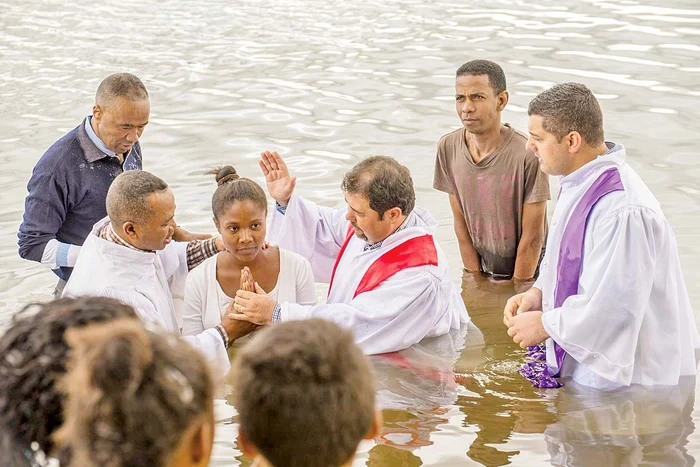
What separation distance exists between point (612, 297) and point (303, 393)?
9.09 ft

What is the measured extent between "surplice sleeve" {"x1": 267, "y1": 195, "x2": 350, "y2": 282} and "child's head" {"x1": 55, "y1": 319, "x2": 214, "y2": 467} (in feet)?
13.4

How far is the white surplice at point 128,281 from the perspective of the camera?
460cm

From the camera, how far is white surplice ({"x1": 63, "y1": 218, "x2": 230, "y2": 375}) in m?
4.60

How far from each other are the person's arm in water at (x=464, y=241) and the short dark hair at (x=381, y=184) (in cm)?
159

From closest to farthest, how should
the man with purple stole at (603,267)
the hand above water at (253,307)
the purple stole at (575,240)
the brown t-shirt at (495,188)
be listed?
the man with purple stole at (603,267) → the purple stole at (575,240) → the hand above water at (253,307) → the brown t-shirt at (495,188)

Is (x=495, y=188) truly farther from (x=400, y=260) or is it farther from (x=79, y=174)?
(x=79, y=174)

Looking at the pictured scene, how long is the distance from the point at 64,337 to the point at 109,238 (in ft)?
9.20

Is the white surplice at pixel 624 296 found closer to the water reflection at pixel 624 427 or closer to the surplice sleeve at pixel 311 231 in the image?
the water reflection at pixel 624 427

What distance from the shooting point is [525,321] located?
4.82 m

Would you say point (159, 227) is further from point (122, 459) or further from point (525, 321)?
point (122, 459)

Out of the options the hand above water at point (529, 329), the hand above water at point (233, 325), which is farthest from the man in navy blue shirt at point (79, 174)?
the hand above water at point (529, 329)

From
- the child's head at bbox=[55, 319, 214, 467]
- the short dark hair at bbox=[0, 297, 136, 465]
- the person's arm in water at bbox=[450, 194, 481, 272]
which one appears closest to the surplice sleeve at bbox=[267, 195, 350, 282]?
the person's arm in water at bbox=[450, 194, 481, 272]

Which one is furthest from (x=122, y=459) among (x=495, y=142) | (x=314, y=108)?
(x=314, y=108)

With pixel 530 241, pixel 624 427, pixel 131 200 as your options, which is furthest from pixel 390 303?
pixel 530 241
